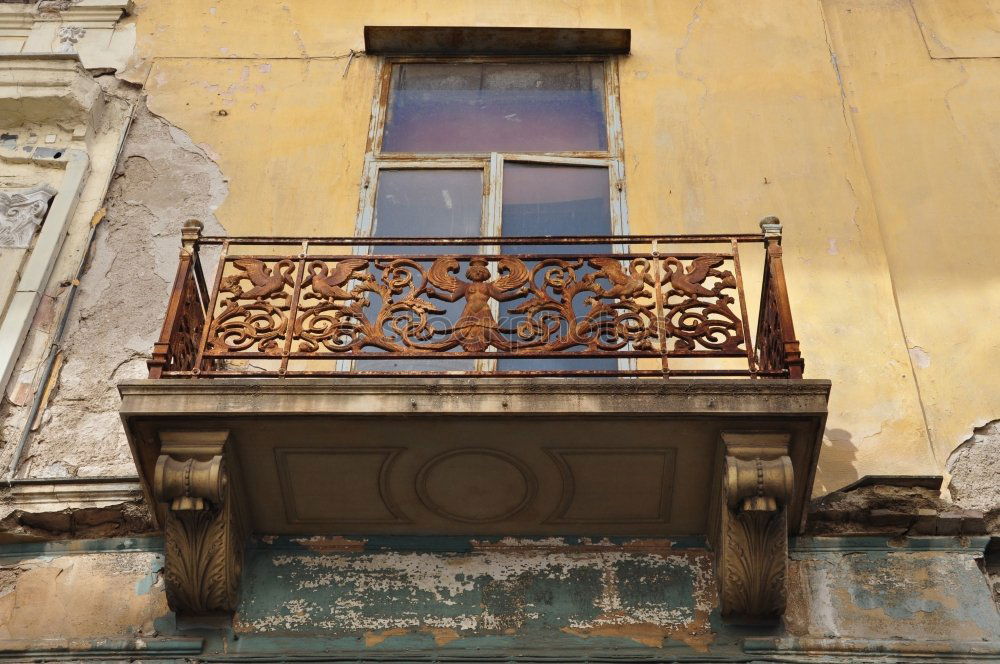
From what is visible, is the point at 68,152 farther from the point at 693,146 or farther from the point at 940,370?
the point at 940,370

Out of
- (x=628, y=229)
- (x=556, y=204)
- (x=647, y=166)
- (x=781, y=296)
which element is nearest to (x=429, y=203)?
(x=556, y=204)

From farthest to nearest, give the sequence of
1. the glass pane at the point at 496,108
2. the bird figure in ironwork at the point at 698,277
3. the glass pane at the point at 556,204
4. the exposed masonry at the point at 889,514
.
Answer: the glass pane at the point at 496,108
the glass pane at the point at 556,204
the bird figure in ironwork at the point at 698,277
the exposed masonry at the point at 889,514

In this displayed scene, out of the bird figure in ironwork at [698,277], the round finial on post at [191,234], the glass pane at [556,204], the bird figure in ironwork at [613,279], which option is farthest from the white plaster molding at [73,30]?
the bird figure in ironwork at [698,277]

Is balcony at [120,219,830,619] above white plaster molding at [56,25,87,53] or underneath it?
underneath

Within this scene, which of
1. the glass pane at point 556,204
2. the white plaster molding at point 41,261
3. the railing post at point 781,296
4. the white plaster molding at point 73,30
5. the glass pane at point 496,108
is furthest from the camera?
the white plaster molding at point 73,30

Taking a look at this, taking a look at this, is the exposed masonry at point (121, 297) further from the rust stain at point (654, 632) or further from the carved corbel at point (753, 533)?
the carved corbel at point (753, 533)

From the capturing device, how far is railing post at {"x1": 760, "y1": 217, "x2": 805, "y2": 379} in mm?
4965

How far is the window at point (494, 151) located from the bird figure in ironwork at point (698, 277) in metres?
1.07

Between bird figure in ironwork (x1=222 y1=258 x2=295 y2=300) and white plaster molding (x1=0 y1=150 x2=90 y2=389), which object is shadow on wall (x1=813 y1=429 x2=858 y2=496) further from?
white plaster molding (x1=0 y1=150 x2=90 y2=389)

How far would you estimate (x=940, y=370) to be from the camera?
5.94 m

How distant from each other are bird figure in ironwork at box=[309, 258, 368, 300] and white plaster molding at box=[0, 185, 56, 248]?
1.88 m

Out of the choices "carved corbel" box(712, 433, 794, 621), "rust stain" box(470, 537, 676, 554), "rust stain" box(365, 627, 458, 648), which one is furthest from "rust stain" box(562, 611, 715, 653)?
"rust stain" box(365, 627, 458, 648)

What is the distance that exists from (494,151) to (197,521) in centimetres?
305

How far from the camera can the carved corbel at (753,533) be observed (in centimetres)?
475
